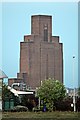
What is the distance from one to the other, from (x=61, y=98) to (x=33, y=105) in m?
2.30

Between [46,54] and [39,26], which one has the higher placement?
[39,26]

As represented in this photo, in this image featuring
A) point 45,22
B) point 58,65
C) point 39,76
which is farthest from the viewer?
point 45,22

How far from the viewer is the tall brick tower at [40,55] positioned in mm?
49375

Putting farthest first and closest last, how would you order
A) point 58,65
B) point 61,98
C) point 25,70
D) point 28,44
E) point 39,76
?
point 28,44 → point 25,70 → point 39,76 → point 58,65 → point 61,98

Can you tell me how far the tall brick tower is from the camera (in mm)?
49375

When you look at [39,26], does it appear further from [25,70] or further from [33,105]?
[33,105]

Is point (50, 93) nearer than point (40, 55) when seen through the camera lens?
Yes

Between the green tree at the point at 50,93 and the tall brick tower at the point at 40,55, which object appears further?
the tall brick tower at the point at 40,55

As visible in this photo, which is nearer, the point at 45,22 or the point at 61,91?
the point at 61,91

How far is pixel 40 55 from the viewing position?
182ft

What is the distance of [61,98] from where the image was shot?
1099 inches

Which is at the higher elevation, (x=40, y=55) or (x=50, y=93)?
(x=40, y=55)

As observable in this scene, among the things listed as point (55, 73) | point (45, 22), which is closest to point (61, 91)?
point (55, 73)

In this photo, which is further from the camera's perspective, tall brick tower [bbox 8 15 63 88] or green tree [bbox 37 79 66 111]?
tall brick tower [bbox 8 15 63 88]
